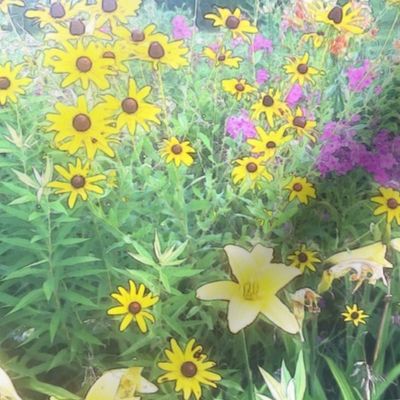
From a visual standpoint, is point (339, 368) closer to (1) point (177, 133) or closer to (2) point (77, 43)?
(1) point (177, 133)

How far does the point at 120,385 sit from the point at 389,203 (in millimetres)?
436

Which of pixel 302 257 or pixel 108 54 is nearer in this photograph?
pixel 108 54

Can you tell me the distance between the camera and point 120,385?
0.98 metres

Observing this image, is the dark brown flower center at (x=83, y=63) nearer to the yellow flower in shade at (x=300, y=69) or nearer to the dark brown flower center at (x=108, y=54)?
the dark brown flower center at (x=108, y=54)

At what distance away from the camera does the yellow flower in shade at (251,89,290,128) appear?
1.03 metres

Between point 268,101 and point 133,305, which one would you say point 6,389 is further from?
point 268,101

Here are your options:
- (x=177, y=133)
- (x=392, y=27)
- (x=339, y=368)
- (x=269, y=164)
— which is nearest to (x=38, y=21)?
(x=177, y=133)

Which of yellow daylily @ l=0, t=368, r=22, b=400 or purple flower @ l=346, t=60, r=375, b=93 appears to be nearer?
yellow daylily @ l=0, t=368, r=22, b=400

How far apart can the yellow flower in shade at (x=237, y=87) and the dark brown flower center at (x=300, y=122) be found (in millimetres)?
74

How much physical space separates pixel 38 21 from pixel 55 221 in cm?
24

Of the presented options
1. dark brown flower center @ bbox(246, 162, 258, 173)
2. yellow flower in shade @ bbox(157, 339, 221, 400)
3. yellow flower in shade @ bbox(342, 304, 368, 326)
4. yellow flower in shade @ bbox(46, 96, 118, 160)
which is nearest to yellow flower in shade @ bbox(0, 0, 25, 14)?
yellow flower in shade @ bbox(46, 96, 118, 160)

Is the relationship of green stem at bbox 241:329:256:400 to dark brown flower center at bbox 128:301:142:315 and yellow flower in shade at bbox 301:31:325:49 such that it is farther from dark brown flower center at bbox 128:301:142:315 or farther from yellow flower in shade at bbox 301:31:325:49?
yellow flower in shade at bbox 301:31:325:49

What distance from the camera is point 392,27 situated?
41.5 inches

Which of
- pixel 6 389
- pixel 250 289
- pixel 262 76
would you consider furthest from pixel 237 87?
pixel 6 389
